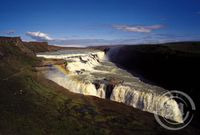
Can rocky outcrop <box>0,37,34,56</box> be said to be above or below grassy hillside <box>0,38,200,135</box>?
above

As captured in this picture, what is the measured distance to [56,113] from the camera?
1845 centimetres

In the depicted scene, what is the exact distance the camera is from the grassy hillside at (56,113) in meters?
16.0

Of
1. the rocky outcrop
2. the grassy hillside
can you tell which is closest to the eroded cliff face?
the grassy hillside

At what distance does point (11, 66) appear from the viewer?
93.6 ft

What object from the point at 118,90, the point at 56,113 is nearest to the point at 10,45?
the point at 118,90

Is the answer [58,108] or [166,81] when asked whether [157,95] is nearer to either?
[166,81]

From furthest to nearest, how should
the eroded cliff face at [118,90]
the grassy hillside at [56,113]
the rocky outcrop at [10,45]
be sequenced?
the rocky outcrop at [10,45] → the eroded cliff face at [118,90] → the grassy hillside at [56,113]

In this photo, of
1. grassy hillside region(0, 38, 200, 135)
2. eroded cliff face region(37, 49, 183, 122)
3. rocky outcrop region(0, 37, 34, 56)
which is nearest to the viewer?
grassy hillside region(0, 38, 200, 135)

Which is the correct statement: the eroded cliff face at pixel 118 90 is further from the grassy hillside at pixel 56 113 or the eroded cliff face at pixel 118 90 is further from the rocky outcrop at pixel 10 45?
the rocky outcrop at pixel 10 45

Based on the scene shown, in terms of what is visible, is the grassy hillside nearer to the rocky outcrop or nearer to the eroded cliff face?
the eroded cliff face

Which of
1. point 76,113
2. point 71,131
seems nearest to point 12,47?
point 76,113

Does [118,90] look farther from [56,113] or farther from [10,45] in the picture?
[10,45]

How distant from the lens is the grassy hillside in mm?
16000

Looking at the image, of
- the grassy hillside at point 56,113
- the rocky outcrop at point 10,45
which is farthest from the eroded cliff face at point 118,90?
the rocky outcrop at point 10,45
